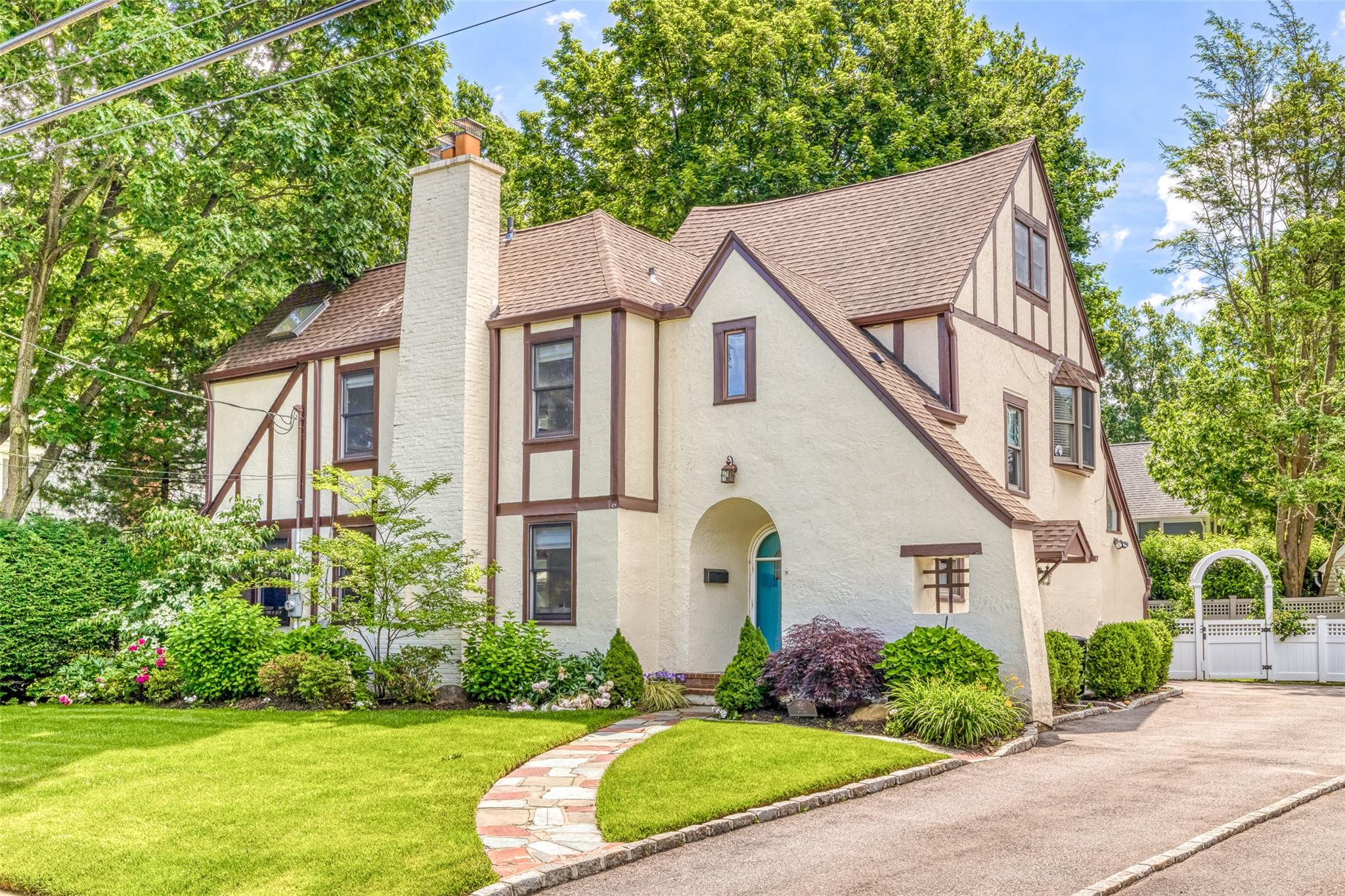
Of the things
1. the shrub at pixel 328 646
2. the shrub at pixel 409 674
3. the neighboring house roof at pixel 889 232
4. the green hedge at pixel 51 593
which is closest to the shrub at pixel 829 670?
the shrub at pixel 409 674

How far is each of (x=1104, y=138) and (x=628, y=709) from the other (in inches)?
925

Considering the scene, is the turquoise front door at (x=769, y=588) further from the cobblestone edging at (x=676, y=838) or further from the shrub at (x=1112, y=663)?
the cobblestone edging at (x=676, y=838)

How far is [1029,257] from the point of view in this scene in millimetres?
21531

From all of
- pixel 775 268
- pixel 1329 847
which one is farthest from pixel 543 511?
pixel 1329 847

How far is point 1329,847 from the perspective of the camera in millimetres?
9086

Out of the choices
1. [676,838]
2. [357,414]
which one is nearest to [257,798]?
[676,838]

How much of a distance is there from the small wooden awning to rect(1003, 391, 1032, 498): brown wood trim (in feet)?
7.17

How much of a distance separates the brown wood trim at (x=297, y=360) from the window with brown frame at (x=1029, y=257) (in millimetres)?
10671

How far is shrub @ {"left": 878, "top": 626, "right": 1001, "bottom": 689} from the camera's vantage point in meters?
14.8

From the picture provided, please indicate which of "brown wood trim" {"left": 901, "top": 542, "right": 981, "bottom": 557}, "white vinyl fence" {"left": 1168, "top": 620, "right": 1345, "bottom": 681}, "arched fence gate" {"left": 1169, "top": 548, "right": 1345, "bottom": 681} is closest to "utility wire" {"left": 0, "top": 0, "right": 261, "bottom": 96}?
"brown wood trim" {"left": 901, "top": 542, "right": 981, "bottom": 557}

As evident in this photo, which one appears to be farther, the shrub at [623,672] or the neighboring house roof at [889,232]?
the neighboring house roof at [889,232]

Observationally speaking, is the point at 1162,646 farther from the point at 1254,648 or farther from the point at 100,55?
the point at 100,55

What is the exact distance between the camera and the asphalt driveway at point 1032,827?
8.34m

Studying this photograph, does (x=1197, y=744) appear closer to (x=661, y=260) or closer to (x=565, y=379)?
(x=565, y=379)
